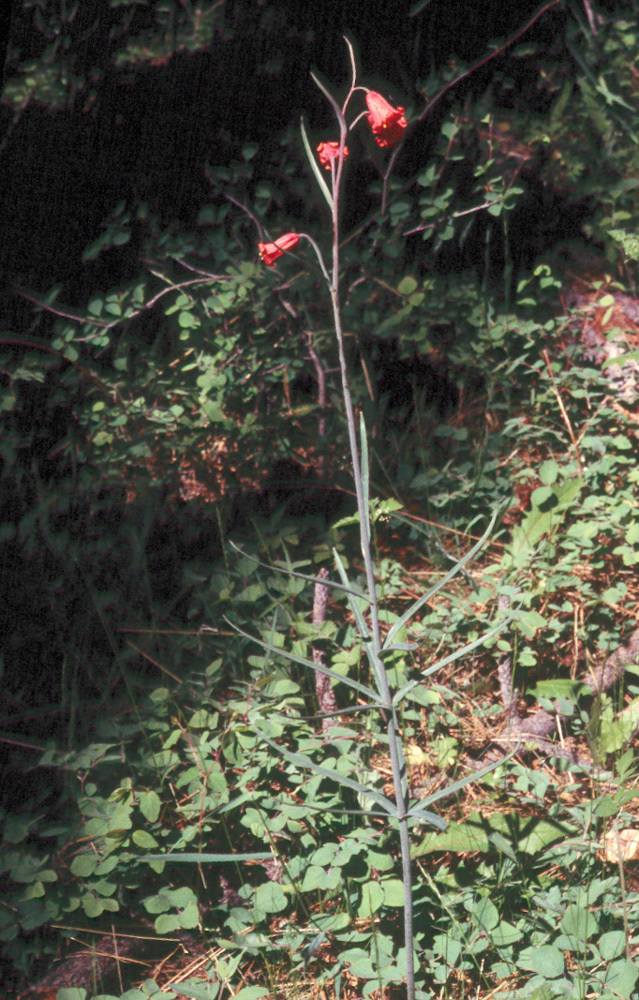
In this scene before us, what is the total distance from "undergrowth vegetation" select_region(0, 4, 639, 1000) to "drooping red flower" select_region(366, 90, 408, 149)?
0.20 meters

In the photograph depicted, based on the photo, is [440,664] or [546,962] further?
[546,962]

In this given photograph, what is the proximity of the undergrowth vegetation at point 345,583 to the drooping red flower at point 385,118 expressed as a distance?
0.20 meters

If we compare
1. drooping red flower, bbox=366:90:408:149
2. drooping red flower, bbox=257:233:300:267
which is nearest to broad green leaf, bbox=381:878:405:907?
drooping red flower, bbox=257:233:300:267

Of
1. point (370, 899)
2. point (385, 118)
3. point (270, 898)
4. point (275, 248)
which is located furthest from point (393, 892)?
point (385, 118)

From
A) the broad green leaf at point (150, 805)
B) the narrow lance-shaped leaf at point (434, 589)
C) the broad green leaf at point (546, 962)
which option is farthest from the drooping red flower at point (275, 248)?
the broad green leaf at point (546, 962)

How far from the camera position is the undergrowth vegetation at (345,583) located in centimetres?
109

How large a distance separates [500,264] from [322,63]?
740mm

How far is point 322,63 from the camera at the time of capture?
2.04 m

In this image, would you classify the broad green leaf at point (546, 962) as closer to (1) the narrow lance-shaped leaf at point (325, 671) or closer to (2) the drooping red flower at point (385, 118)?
(1) the narrow lance-shaped leaf at point (325, 671)

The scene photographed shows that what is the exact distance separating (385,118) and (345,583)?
563mm

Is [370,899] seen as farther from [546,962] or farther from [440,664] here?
[440,664]

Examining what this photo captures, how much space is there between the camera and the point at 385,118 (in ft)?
2.92

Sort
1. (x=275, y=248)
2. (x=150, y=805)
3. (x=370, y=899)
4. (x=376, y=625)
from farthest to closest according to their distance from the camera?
(x=150, y=805) < (x=370, y=899) < (x=275, y=248) < (x=376, y=625)

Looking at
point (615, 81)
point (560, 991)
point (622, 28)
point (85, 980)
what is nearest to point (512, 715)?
point (560, 991)
